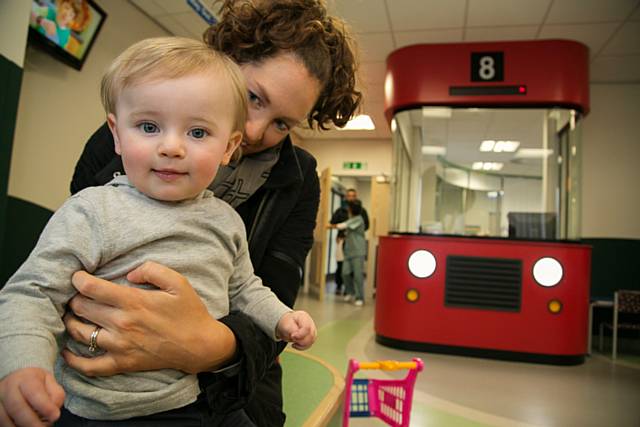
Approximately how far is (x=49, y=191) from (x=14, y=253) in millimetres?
588

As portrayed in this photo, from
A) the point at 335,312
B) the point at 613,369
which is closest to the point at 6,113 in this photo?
the point at 335,312

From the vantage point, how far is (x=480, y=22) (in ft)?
13.9

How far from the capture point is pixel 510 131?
4.17m

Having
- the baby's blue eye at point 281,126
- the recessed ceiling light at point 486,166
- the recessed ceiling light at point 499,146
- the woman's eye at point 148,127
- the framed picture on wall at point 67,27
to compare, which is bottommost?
the woman's eye at point 148,127

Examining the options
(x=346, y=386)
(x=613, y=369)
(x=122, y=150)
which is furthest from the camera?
(x=613, y=369)

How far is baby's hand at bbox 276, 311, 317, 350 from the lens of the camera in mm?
869

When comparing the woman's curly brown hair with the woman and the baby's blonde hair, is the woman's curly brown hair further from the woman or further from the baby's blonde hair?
the baby's blonde hair

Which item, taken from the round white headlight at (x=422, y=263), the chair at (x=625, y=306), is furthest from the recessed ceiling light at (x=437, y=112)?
the chair at (x=625, y=306)

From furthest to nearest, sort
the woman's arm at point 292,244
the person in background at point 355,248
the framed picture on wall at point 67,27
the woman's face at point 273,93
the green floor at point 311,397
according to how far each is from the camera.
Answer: the person in background at point 355,248, the framed picture on wall at point 67,27, the green floor at point 311,397, the woman's arm at point 292,244, the woman's face at point 273,93

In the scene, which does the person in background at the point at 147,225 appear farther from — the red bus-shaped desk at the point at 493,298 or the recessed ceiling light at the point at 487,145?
the recessed ceiling light at the point at 487,145

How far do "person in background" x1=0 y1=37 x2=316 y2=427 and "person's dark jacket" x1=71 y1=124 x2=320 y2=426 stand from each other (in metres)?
0.19

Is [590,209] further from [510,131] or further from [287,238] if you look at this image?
[287,238]

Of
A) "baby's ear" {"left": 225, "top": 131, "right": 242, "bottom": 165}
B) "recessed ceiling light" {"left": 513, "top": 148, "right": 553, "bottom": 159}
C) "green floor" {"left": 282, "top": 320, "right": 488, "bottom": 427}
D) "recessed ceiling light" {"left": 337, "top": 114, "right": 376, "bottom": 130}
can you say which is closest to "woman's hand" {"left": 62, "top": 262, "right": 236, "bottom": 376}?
"baby's ear" {"left": 225, "top": 131, "right": 242, "bottom": 165}

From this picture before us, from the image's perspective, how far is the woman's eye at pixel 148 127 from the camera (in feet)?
2.46
